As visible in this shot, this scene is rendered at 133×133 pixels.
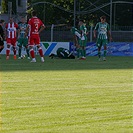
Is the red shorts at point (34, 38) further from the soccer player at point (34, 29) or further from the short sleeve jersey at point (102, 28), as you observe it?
the short sleeve jersey at point (102, 28)

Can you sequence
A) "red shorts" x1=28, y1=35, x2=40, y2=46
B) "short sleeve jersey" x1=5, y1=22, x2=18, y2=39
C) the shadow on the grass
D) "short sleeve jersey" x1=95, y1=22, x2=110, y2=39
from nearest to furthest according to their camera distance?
the shadow on the grass
"red shorts" x1=28, y1=35, x2=40, y2=46
"short sleeve jersey" x1=95, y1=22, x2=110, y2=39
"short sleeve jersey" x1=5, y1=22, x2=18, y2=39

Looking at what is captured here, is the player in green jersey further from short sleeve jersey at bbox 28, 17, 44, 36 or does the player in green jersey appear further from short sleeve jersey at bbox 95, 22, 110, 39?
short sleeve jersey at bbox 28, 17, 44, 36

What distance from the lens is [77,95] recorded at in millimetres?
13633

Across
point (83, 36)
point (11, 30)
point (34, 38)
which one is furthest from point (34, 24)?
point (83, 36)

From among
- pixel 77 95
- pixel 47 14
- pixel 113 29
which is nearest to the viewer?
pixel 77 95

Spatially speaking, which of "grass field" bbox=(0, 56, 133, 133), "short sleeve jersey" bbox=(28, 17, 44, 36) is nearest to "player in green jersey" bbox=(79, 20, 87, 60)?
"short sleeve jersey" bbox=(28, 17, 44, 36)

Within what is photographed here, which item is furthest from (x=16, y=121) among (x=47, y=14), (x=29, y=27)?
(x=47, y=14)

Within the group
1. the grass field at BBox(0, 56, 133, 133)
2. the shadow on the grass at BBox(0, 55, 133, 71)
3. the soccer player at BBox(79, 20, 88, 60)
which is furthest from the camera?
the soccer player at BBox(79, 20, 88, 60)

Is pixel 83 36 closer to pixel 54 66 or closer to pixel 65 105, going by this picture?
pixel 54 66

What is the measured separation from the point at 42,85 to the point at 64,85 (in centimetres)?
50

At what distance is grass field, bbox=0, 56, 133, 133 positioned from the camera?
9430mm

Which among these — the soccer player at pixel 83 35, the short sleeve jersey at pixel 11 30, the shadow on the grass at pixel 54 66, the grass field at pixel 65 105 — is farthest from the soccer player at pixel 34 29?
the grass field at pixel 65 105

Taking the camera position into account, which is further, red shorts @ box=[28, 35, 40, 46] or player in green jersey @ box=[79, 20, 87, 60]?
player in green jersey @ box=[79, 20, 87, 60]

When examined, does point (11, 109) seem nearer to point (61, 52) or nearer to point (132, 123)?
point (132, 123)
